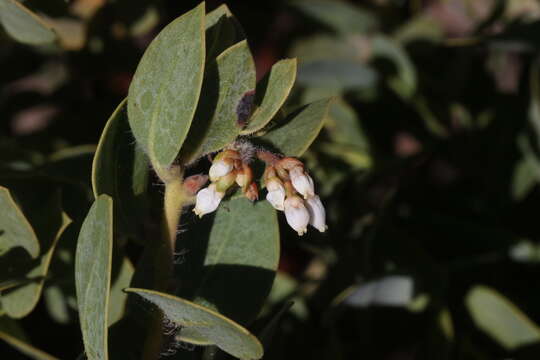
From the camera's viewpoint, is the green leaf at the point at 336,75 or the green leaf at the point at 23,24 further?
the green leaf at the point at 336,75

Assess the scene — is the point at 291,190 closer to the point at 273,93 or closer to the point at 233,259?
the point at 273,93

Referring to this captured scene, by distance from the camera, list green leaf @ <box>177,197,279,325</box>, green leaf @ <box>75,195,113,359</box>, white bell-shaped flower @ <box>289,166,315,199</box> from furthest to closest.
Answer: green leaf @ <box>177,197,279,325</box> → white bell-shaped flower @ <box>289,166,315,199</box> → green leaf @ <box>75,195,113,359</box>

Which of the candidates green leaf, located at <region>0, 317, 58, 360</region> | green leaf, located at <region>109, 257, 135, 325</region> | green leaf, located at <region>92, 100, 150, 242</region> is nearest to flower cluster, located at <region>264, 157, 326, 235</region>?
green leaf, located at <region>92, 100, 150, 242</region>

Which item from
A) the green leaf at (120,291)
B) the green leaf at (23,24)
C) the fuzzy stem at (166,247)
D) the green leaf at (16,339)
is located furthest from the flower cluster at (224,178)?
the green leaf at (23,24)

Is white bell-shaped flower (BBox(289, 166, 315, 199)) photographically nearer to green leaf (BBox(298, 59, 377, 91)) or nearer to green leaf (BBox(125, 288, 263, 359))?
green leaf (BBox(125, 288, 263, 359))

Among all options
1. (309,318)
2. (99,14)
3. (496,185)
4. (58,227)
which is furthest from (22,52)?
(496,185)

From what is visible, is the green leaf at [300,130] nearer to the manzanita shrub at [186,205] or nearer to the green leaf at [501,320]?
the manzanita shrub at [186,205]

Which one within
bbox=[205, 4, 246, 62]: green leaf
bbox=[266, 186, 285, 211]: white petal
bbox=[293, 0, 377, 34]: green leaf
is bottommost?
bbox=[293, 0, 377, 34]: green leaf
